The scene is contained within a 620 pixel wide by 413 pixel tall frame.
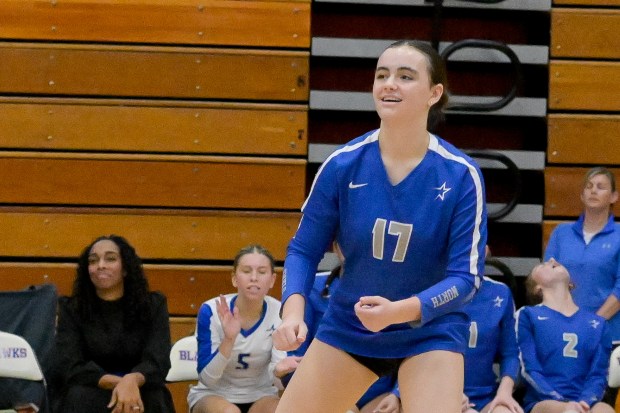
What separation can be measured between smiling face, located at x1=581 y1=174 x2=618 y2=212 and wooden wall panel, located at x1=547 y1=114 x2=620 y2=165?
0.86m

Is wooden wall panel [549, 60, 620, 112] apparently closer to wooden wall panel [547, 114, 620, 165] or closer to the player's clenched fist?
wooden wall panel [547, 114, 620, 165]

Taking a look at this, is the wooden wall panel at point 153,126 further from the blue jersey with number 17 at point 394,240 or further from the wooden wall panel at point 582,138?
the blue jersey with number 17 at point 394,240

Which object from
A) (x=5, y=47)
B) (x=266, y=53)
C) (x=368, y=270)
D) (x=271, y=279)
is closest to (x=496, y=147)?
(x=266, y=53)

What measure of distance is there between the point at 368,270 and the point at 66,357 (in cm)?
289

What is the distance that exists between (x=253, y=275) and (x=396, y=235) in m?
2.71

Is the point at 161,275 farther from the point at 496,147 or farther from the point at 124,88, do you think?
the point at 496,147

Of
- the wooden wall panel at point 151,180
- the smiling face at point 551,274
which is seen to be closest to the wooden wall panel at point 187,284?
the wooden wall panel at point 151,180

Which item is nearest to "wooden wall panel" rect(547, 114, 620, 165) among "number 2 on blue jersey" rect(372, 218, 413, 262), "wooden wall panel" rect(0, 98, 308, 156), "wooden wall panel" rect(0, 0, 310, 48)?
"wooden wall panel" rect(0, 98, 308, 156)

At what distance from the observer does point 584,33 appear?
7.50 meters

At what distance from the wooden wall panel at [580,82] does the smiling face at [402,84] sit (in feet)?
14.5

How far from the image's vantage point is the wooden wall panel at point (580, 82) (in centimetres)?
748

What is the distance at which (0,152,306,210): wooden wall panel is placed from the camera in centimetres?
728

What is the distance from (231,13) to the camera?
24.2 ft

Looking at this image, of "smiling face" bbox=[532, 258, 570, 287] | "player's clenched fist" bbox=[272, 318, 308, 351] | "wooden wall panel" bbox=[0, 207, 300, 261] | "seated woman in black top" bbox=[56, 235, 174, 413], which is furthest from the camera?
"wooden wall panel" bbox=[0, 207, 300, 261]
